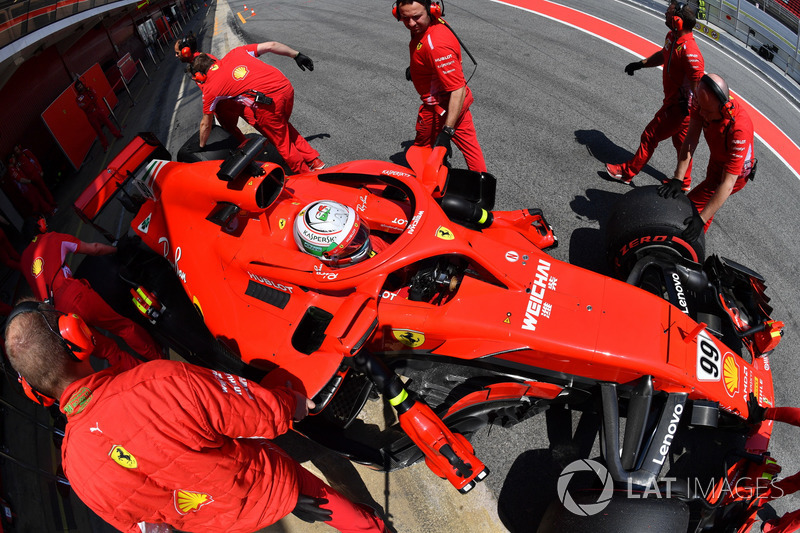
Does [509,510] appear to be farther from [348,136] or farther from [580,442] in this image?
[348,136]

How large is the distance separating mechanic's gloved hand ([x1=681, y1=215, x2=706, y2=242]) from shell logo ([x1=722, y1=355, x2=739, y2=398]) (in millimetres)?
967

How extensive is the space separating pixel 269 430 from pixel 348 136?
518cm

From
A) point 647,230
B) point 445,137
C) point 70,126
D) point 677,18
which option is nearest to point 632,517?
point 647,230

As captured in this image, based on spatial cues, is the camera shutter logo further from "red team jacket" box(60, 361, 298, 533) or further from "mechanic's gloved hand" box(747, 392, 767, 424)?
"red team jacket" box(60, 361, 298, 533)

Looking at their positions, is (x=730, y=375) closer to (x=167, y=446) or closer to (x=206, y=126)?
(x=167, y=446)

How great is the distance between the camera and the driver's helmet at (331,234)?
123 inches

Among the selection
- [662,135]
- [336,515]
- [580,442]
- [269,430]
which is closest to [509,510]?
[580,442]

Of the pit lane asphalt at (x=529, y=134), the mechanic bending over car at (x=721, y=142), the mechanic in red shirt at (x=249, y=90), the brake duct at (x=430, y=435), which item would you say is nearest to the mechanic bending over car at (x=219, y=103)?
the mechanic in red shirt at (x=249, y=90)

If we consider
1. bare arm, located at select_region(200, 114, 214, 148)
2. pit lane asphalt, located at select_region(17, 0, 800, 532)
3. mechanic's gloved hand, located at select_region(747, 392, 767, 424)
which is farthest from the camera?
bare arm, located at select_region(200, 114, 214, 148)

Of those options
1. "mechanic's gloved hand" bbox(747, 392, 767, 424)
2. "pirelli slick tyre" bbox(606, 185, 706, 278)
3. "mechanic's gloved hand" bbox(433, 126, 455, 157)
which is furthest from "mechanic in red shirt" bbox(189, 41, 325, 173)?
"mechanic's gloved hand" bbox(747, 392, 767, 424)

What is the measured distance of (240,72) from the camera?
5105mm

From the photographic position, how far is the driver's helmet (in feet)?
10.2

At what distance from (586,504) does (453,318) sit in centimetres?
135

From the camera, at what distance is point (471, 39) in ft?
30.8
